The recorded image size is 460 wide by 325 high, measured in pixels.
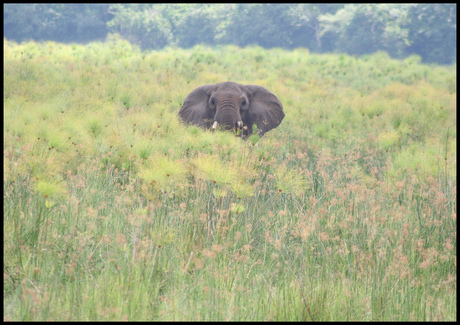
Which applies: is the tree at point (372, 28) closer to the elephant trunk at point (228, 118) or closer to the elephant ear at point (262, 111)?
the elephant ear at point (262, 111)

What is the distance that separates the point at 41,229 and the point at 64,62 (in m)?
12.9

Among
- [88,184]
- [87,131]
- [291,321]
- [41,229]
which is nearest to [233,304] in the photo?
[291,321]

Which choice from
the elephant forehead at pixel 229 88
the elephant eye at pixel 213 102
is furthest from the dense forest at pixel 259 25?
the elephant eye at pixel 213 102

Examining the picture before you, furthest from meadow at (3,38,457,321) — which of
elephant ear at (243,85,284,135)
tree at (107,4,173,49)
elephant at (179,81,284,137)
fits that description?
tree at (107,4,173,49)

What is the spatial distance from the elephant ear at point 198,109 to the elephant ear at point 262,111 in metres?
0.67

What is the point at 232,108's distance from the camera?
267 inches

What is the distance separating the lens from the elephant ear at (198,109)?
7.29 m

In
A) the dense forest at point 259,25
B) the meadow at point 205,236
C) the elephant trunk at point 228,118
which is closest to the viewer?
the meadow at point 205,236

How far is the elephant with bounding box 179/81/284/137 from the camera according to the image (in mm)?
6754

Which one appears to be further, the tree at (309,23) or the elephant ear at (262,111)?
the tree at (309,23)

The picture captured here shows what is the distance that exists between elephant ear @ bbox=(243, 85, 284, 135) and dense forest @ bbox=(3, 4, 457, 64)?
3091 centimetres

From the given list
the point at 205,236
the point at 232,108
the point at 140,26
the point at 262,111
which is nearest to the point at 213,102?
the point at 232,108

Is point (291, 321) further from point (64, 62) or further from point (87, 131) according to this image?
point (64, 62)

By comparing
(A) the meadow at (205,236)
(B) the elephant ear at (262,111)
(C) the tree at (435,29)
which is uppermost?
(C) the tree at (435,29)
